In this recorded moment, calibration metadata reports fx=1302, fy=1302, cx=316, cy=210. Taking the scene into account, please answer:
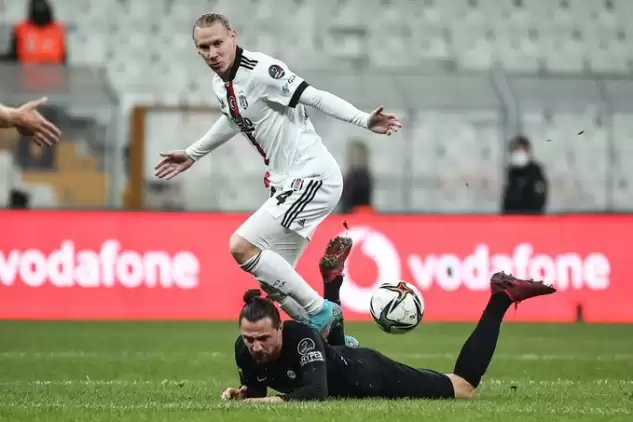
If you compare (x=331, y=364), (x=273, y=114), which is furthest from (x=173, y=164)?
(x=331, y=364)

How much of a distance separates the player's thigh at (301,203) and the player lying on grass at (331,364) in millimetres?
1039

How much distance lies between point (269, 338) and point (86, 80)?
11.2 m

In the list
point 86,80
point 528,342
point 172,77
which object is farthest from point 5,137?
point 528,342

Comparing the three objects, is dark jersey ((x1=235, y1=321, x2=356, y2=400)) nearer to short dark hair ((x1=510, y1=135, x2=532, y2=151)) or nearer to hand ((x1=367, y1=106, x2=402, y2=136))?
hand ((x1=367, y1=106, x2=402, y2=136))

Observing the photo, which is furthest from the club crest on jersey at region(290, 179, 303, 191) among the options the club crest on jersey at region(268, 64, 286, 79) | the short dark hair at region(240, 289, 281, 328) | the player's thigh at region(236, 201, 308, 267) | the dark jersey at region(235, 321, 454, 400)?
the short dark hair at region(240, 289, 281, 328)

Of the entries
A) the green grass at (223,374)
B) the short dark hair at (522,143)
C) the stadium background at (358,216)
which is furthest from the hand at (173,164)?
the short dark hair at (522,143)

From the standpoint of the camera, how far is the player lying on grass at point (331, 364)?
7125 mm

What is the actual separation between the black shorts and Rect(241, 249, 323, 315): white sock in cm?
73

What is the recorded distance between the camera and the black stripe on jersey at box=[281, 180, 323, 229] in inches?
335

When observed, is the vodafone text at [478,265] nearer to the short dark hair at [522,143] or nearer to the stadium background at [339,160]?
the stadium background at [339,160]

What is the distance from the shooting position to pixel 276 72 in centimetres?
838

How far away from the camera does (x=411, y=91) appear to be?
17.9 meters

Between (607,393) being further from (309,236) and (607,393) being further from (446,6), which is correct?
(446,6)

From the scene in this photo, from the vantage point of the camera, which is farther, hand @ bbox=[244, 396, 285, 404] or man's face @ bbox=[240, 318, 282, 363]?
hand @ bbox=[244, 396, 285, 404]
